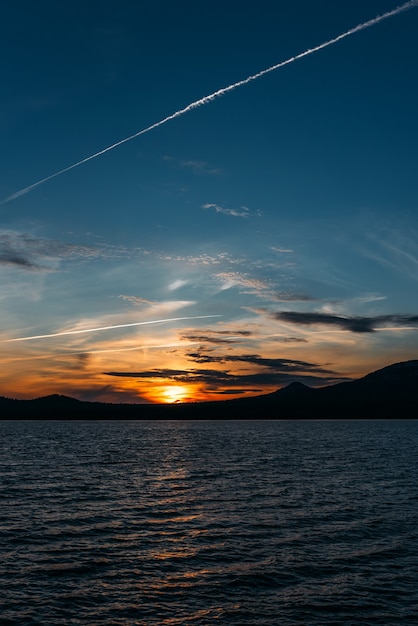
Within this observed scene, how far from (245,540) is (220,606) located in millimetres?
12923

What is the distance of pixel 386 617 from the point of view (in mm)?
25750

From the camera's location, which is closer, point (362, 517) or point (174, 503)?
point (362, 517)

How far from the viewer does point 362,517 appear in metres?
48.2

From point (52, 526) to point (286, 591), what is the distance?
74.1 ft

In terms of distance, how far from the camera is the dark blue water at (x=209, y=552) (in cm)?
2652

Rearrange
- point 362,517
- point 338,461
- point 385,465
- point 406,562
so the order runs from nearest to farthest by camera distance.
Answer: point 406,562 → point 362,517 → point 385,465 → point 338,461

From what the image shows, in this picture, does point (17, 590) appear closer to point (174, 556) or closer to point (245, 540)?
point (174, 556)

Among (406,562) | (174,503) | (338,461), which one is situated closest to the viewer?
(406,562)

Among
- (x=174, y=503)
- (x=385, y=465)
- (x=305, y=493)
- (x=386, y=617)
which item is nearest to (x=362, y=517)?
(x=305, y=493)

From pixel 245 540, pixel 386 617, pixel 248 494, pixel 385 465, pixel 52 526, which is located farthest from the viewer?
pixel 385 465

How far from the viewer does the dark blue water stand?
1044 inches

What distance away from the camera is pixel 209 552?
1437 inches

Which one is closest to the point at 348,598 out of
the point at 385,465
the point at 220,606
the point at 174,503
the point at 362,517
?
the point at 220,606

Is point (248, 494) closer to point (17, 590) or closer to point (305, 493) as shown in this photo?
point (305, 493)
